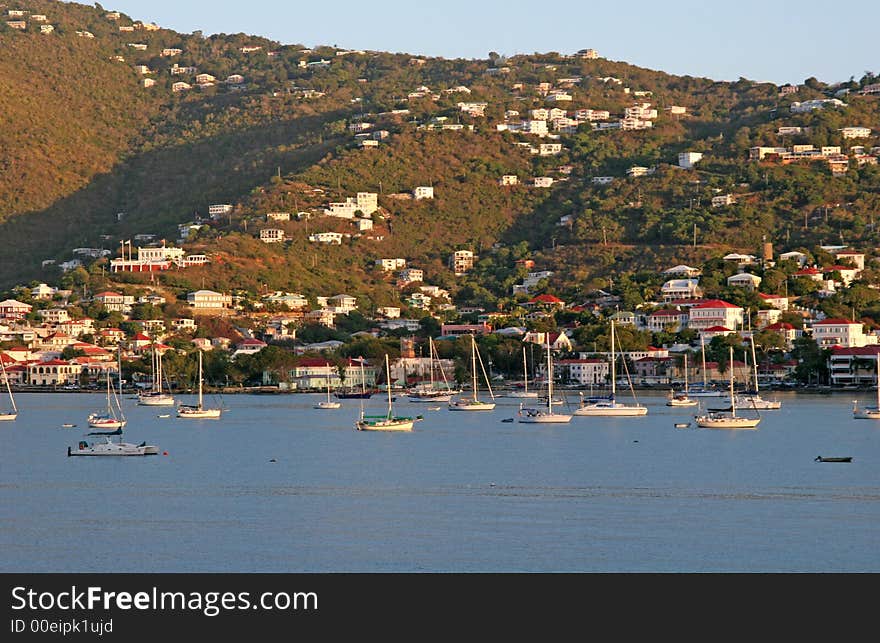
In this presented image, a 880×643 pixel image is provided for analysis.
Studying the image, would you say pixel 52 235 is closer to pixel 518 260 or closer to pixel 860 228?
pixel 518 260

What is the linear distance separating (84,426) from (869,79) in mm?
143803

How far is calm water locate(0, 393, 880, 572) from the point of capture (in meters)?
32.5

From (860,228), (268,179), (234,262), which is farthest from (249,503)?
Result: (268,179)

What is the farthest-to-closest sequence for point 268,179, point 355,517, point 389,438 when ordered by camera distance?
1. point 268,179
2. point 389,438
3. point 355,517

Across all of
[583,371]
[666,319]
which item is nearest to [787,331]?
[666,319]

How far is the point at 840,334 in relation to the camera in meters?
120

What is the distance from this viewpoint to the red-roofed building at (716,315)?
12750cm

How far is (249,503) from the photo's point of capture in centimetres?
4159

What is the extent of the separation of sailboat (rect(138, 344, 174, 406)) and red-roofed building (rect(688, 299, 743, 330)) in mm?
39582

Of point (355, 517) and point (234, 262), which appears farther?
point (234, 262)

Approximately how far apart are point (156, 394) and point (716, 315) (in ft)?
148

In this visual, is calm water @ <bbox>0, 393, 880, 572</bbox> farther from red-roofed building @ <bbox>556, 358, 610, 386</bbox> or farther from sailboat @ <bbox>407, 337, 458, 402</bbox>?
red-roofed building @ <bbox>556, 358, 610, 386</bbox>

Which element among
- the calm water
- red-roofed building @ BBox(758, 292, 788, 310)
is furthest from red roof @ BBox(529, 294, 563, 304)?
the calm water

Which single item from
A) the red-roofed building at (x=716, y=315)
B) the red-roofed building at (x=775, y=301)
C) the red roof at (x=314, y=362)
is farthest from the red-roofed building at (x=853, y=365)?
the red roof at (x=314, y=362)
